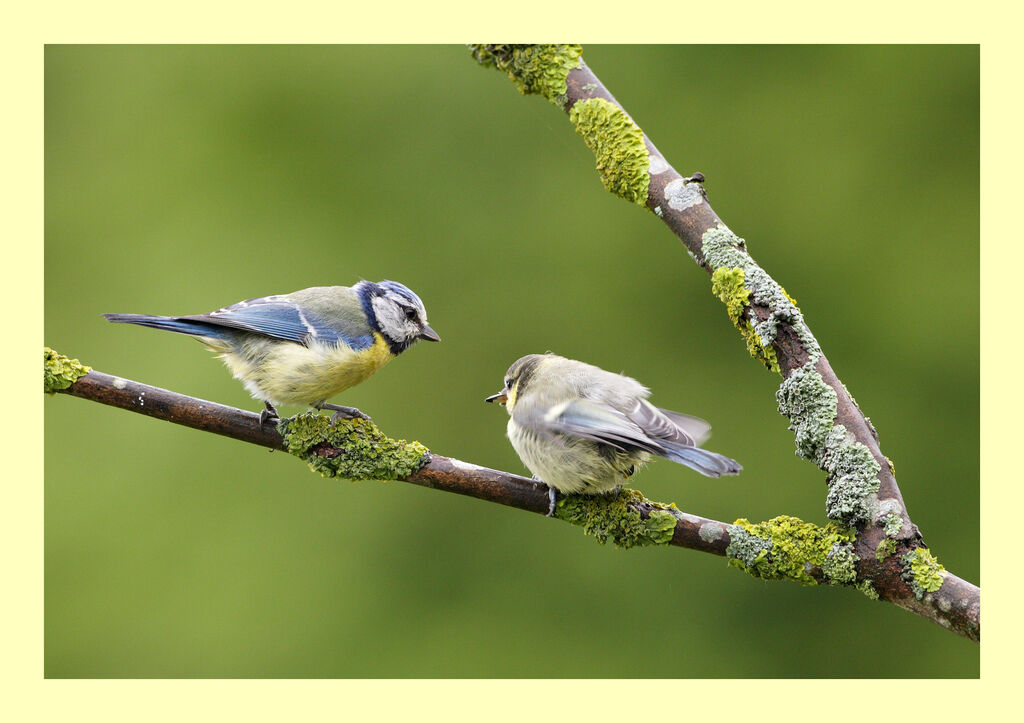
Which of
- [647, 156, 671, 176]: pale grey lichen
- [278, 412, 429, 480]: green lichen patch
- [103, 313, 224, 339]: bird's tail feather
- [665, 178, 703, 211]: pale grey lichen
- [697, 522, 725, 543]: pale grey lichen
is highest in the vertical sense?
[647, 156, 671, 176]: pale grey lichen

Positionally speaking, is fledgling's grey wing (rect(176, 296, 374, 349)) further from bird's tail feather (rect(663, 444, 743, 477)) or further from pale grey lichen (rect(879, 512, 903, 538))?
pale grey lichen (rect(879, 512, 903, 538))

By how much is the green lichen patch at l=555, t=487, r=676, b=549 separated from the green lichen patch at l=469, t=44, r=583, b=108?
3.25 feet

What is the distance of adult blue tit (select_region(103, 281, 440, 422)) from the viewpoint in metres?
2.62

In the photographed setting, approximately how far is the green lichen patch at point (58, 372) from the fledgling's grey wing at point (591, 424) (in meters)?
1.06

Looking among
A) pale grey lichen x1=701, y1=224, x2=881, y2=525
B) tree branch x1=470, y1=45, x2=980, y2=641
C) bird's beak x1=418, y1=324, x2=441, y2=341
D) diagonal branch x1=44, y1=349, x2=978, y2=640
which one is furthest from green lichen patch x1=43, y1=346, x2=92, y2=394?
pale grey lichen x1=701, y1=224, x2=881, y2=525

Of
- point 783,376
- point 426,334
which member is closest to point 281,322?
point 426,334

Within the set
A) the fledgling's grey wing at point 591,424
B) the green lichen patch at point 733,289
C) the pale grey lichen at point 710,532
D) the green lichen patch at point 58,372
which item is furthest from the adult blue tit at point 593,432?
the green lichen patch at point 58,372

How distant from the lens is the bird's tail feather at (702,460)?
1.90 metres

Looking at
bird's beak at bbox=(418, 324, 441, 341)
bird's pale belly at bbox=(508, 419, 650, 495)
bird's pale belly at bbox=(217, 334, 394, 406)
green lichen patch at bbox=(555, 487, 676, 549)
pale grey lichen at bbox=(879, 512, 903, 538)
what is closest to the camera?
pale grey lichen at bbox=(879, 512, 903, 538)

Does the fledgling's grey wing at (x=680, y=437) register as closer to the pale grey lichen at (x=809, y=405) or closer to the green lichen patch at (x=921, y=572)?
the pale grey lichen at (x=809, y=405)

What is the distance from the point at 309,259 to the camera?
4.25m

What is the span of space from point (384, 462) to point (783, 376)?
923 millimetres

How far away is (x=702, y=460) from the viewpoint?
1972mm

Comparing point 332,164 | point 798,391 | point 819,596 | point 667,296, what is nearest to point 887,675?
point 819,596
